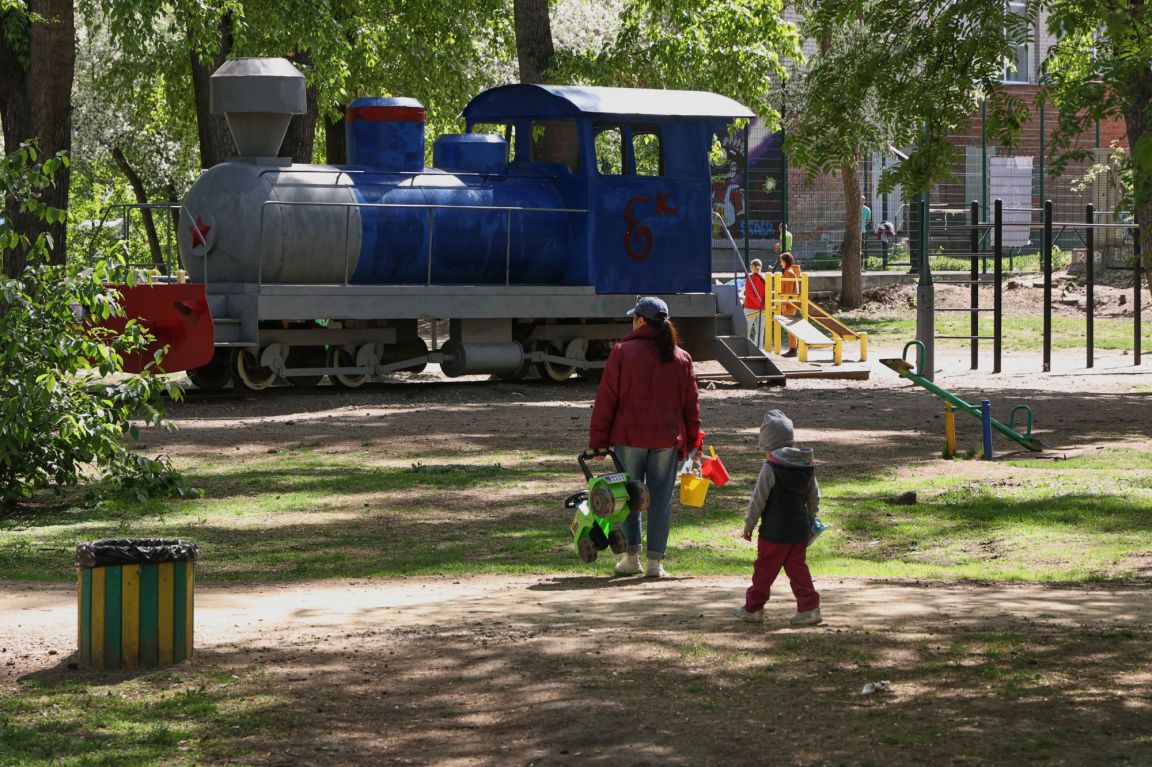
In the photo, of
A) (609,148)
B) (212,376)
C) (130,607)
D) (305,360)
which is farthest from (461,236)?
(130,607)

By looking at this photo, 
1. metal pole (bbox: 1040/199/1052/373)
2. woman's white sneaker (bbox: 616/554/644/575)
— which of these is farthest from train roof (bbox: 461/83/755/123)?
woman's white sneaker (bbox: 616/554/644/575)

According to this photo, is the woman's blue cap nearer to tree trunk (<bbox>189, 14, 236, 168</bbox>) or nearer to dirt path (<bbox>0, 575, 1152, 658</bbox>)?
dirt path (<bbox>0, 575, 1152, 658</bbox>)

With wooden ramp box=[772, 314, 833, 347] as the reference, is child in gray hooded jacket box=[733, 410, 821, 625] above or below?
below

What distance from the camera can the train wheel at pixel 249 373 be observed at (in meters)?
22.2

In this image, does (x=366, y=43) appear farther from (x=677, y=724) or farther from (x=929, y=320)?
(x=677, y=724)

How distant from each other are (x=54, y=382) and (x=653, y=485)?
5.20 meters

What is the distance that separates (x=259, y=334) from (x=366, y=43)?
803cm

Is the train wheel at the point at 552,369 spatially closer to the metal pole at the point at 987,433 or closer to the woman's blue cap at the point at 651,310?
the metal pole at the point at 987,433

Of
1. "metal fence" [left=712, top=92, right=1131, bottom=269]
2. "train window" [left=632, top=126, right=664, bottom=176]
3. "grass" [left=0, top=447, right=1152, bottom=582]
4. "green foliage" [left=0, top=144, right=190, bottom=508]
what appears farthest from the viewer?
"metal fence" [left=712, top=92, right=1131, bottom=269]

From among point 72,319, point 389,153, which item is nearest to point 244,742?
point 72,319

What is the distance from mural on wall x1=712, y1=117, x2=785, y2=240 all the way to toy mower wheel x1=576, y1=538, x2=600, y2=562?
32393 mm

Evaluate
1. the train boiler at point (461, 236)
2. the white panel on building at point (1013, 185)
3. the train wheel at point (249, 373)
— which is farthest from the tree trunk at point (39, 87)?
the white panel on building at point (1013, 185)

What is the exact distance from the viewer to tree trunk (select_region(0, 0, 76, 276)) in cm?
2183

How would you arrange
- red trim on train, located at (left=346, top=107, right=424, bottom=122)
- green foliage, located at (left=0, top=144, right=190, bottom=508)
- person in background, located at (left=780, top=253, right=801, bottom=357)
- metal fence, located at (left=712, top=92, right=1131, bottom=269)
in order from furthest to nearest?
metal fence, located at (left=712, top=92, right=1131, bottom=269) < person in background, located at (left=780, top=253, right=801, bottom=357) < red trim on train, located at (left=346, top=107, right=424, bottom=122) < green foliage, located at (left=0, top=144, right=190, bottom=508)
